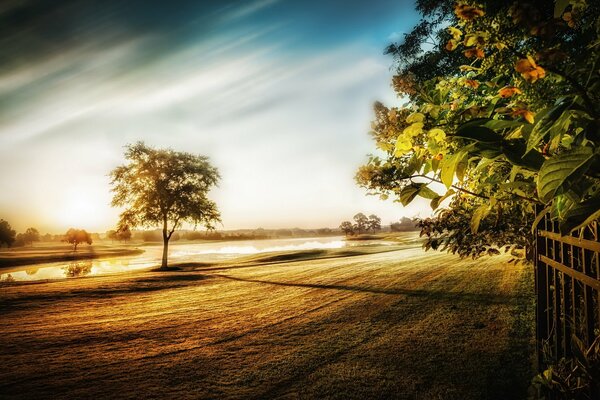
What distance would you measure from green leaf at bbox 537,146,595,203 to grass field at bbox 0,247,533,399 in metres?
3.68

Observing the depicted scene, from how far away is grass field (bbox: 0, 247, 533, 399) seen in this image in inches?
162

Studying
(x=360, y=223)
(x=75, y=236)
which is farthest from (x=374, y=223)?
(x=75, y=236)

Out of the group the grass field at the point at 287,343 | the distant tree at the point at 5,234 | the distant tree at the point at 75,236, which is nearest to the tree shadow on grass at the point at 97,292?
the grass field at the point at 287,343

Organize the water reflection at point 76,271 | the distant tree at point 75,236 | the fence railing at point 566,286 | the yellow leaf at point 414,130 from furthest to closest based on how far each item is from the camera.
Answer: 1. the distant tree at point 75,236
2. the water reflection at point 76,271
3. the fence railing at point 566,286
4. the yellow leaf at point 414,130

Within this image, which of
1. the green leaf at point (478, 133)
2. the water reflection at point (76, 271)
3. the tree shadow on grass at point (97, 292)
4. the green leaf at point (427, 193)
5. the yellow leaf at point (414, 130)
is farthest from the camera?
the water reflection at point (76, 271)

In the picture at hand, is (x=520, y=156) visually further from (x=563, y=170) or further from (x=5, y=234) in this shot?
(x=5, y=234)

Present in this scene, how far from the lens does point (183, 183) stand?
26891mm

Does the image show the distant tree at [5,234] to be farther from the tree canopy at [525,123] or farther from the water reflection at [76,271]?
the tree canopy at [525,123]

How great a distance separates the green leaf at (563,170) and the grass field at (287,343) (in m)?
3.68

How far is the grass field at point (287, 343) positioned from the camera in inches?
162

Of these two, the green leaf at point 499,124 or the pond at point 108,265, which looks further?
the pond at point 108,265

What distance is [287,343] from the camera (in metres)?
5.70

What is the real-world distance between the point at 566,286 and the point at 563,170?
106 inches

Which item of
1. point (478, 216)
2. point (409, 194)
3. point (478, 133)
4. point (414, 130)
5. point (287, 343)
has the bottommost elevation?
point (287, 343)
